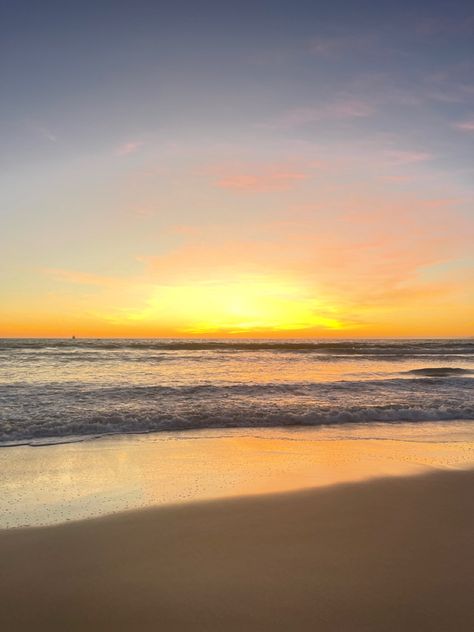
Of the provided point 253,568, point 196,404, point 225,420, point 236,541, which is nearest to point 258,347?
point 196,404

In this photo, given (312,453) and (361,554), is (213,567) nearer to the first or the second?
(361,554)

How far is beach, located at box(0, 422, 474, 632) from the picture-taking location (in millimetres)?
3574

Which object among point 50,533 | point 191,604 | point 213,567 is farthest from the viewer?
point 50,533

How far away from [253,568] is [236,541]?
620 mm

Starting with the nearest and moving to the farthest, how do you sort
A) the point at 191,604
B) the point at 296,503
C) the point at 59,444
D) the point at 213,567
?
1. the point at 191,604
2. the point at 213,567
3. the point at 296,503
4. the point at 59,444

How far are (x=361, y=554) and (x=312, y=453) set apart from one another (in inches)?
158

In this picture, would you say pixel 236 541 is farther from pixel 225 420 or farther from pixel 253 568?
pixel 225 420

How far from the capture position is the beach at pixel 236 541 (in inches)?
141

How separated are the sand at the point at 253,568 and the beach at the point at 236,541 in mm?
14

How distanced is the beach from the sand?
0.05 ft

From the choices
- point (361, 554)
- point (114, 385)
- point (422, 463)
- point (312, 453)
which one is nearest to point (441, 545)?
point (361, 554)

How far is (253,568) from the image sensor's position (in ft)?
13.7

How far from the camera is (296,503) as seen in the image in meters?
5.82

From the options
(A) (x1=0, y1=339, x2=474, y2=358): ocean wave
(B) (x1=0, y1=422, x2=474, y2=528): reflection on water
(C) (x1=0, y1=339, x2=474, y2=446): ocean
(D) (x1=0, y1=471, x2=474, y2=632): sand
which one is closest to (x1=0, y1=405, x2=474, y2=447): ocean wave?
(C) (x1=0, y1=339, x2=474, y2=446): ocean
